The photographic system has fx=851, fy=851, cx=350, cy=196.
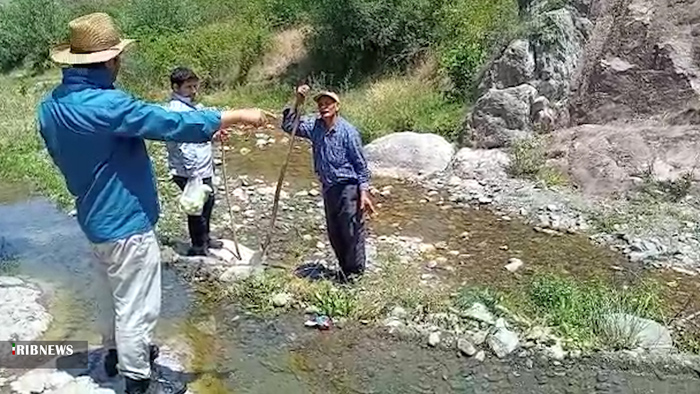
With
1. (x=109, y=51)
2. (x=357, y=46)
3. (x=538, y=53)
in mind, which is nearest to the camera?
(x=109, y=51)

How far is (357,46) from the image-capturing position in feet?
51.1

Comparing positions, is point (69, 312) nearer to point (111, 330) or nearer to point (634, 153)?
point (111, 330)

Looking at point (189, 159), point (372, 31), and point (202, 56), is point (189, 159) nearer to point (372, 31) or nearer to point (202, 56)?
point (372, 31)

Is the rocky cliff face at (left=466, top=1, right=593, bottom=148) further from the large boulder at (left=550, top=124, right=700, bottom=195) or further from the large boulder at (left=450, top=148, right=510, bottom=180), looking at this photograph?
the large boulder at (left=550, top=124, right=700, bottom=195)

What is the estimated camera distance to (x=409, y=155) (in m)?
10.4

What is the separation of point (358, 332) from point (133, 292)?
204 centimetres

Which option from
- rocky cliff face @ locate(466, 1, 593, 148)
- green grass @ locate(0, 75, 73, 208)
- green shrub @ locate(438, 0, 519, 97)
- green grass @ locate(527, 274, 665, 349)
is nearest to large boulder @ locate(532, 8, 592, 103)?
rocky cliff face @ locate(466, 1, 593, 148)

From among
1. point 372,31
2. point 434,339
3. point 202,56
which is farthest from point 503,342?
point 202,56

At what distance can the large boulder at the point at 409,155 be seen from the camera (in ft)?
33.7

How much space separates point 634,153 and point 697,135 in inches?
27.8

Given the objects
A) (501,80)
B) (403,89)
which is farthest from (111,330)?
(403,89)

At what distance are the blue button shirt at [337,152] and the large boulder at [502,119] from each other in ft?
14.8

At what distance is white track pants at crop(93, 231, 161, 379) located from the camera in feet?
14.1

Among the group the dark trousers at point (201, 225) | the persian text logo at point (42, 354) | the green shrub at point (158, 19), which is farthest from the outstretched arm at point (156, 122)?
the green shrub at point (158, 19)
